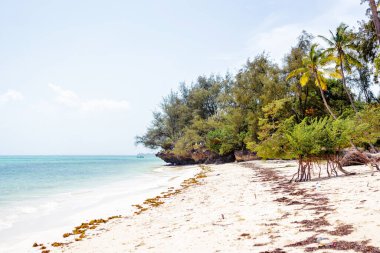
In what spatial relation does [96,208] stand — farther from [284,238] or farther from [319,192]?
[284,238]

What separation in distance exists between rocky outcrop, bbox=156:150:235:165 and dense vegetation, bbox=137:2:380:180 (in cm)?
76

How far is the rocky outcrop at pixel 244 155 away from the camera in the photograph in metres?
41.9

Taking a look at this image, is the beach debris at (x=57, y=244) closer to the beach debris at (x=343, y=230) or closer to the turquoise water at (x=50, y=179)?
the beach debris at (x=343, y=230)

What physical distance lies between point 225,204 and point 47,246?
5.20 m

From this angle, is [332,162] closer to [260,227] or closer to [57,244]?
[260,227]

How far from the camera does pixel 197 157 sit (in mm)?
54156

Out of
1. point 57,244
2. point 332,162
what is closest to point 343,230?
point 57,244

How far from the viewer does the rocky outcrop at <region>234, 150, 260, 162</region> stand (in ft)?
138

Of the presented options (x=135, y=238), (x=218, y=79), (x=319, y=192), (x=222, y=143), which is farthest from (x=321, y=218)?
(x=218, y=79)

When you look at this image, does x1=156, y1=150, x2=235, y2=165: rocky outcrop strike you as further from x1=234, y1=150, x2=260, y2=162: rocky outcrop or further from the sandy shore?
the sandy shore

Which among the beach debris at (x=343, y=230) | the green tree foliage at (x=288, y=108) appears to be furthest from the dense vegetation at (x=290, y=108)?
the beach debris at (x=343, y=230)

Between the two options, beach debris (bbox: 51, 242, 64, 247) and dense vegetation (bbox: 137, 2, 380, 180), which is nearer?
beach debris (bbox: 51, 242, 64, 247)

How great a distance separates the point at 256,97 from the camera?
41.7 metres

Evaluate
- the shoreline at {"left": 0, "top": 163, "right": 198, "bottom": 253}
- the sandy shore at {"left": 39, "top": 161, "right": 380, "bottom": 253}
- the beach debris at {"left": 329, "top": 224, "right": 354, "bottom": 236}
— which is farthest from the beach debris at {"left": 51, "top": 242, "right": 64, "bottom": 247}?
the beach debris at {"left": 329, "top": 224, "right": 354, "bottom": 236}
